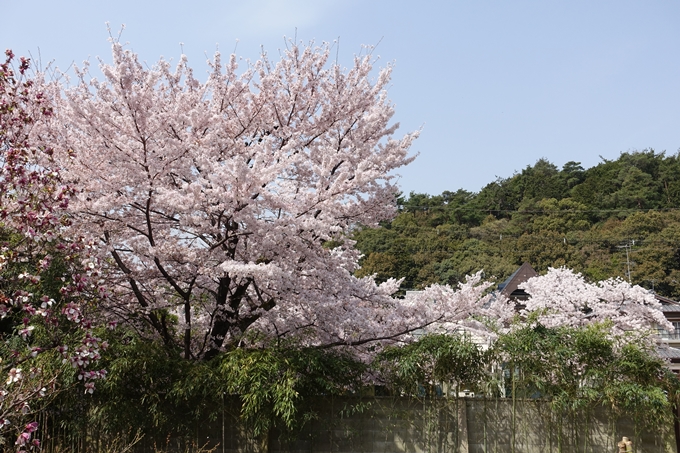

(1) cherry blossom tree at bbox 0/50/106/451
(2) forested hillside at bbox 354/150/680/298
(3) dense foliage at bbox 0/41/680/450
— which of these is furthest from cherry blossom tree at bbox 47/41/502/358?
(2) forested hillside at bbox 354/150/680/298

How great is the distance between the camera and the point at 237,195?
5613mm

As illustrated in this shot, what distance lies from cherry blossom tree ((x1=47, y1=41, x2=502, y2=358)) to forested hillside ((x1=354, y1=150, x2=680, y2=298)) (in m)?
19.6

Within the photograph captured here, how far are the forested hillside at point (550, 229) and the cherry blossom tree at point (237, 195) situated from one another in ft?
64.3

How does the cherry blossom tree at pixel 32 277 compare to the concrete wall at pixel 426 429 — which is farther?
the concrete wall at pixel 426 429

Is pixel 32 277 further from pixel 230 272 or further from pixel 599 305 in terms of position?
pixel 599 305

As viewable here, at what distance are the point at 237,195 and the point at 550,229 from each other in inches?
1451

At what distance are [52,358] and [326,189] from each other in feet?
9.90

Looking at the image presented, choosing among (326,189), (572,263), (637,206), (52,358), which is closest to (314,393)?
(326,189)

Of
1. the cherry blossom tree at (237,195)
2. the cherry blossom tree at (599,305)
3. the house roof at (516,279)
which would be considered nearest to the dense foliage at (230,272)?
the cherry blossom tree at (237,195)

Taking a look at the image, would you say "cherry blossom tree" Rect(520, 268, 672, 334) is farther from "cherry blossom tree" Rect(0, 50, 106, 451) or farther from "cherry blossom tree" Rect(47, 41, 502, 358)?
"cherry blossom tree" Rect(0, 50, 106, 451)

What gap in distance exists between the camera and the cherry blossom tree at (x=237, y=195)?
19.3ft

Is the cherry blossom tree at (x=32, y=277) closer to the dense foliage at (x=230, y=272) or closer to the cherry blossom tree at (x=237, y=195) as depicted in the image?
the dense foliage at (x=230, y=272)

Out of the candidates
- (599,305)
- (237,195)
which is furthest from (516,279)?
(237,195)

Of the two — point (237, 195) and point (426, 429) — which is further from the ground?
Result: point (237, 195)
